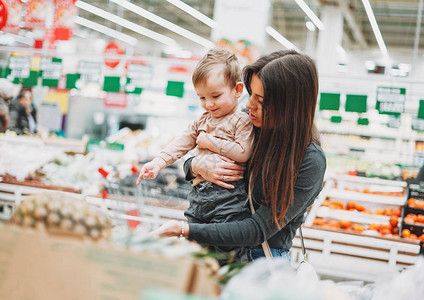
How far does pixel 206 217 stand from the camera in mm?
1966

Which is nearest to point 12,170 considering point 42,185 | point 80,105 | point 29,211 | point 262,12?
point 42,185

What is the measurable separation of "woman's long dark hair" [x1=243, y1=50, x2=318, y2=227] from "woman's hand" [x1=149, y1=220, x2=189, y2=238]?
1.00 ft

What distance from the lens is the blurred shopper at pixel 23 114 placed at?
7895 millimetres

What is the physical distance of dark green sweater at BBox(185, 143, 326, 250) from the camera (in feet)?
5.86

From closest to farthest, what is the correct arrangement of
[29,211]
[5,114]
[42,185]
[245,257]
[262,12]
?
[29,211] < [245,257] < [5,114] < [42,185] < [262,12]

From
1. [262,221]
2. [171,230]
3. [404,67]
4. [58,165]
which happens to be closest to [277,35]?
[404,67]

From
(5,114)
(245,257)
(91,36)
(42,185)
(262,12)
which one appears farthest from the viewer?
(91,36)

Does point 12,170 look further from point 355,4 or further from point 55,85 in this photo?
point 355,4

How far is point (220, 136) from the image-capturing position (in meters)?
2.03

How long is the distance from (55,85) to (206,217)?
670 cm

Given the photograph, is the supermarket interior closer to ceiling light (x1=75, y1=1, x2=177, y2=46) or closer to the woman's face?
the woman's face

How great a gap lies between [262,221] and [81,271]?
84cm

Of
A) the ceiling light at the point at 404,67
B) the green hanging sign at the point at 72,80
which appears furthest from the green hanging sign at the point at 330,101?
the ceiling light at the point at 404,67

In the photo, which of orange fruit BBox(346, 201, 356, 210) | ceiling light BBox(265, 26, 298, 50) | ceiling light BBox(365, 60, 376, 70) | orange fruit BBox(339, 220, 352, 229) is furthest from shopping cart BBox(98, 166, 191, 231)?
ceiling light BBox(365, 60, 376, 70)
